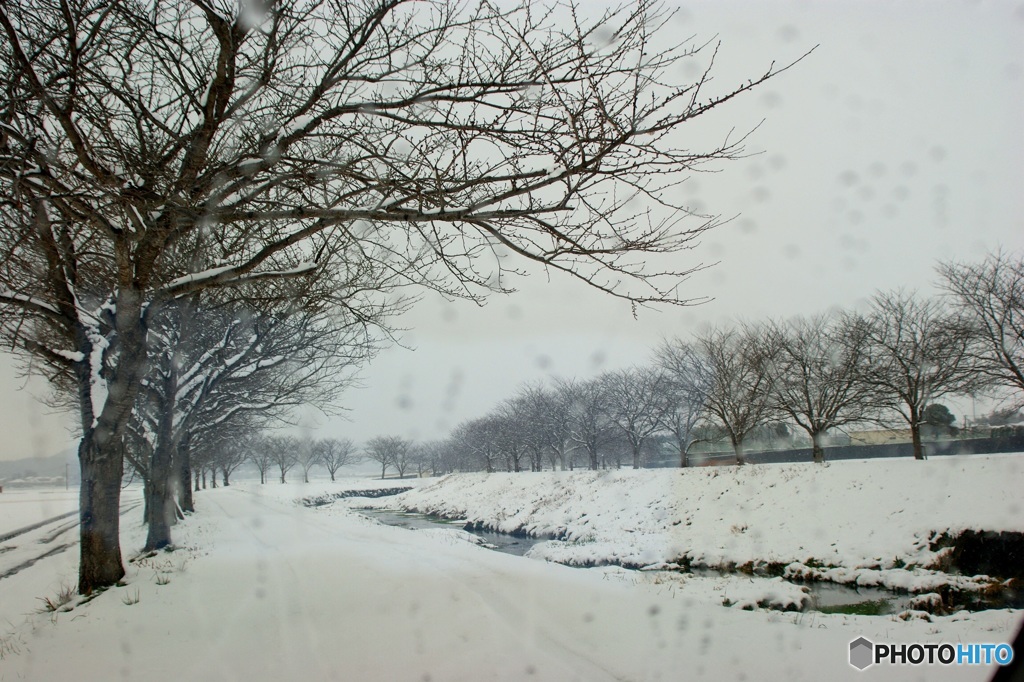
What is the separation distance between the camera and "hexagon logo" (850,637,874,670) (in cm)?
475

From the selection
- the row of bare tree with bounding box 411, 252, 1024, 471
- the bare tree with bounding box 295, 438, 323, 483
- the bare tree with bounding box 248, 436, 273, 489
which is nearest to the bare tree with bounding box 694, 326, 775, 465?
the row of bare tree with bounding box 411, 252, 1024, 471

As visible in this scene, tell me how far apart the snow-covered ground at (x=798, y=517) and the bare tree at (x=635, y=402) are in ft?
53.3

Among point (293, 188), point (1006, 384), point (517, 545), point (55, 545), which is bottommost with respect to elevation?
point (517, 545)

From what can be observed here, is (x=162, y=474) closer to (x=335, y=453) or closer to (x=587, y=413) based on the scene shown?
(x=587, y=413)

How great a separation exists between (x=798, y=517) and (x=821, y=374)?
12034 millimetres

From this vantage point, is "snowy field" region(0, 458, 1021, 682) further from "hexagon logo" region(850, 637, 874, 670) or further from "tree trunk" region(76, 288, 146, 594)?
"tree trunk" region(76, 288, 146, 594)

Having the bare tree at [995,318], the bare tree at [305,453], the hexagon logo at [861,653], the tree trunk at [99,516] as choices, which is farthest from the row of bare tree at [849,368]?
the bare tree at [305,453]

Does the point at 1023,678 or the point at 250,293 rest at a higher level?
the point at 250,293

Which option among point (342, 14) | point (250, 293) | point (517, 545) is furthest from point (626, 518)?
point (342, 14)

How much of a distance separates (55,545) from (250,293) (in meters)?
13.9

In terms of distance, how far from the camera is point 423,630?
210 inches

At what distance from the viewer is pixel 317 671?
14.8ft

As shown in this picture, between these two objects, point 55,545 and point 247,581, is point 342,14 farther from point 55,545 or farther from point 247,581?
point 55,545

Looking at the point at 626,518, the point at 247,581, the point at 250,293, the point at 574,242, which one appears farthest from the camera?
the point at 626,518
